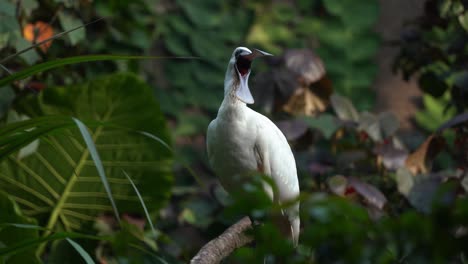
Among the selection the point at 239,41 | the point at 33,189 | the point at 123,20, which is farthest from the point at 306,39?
the point at 33,189

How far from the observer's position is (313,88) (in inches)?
127

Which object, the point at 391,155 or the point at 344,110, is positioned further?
the point at 344,110

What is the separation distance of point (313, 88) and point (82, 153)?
97 centimetres

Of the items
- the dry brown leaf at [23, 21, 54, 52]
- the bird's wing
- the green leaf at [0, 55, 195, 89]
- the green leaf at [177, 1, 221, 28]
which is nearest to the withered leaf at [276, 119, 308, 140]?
the bird's wing

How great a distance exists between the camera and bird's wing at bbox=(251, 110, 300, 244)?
2131mm

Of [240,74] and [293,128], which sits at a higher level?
[240,74]

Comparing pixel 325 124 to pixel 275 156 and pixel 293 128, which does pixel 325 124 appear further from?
pixel 275 156

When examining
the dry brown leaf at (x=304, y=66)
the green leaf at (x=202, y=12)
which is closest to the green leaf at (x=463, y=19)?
the dry brown leaf at (x=304, y=66)

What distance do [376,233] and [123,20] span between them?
132 inches

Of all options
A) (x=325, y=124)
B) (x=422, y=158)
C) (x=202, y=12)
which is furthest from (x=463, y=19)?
(x=202, y=12)

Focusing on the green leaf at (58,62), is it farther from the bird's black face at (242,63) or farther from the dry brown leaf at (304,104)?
the dry brown leaf at (304,104)

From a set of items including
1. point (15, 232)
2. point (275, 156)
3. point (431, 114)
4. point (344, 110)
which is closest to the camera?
point (275, 156)

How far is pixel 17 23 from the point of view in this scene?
2641mm

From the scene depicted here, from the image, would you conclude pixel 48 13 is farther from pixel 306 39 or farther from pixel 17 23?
pixel 306 39
